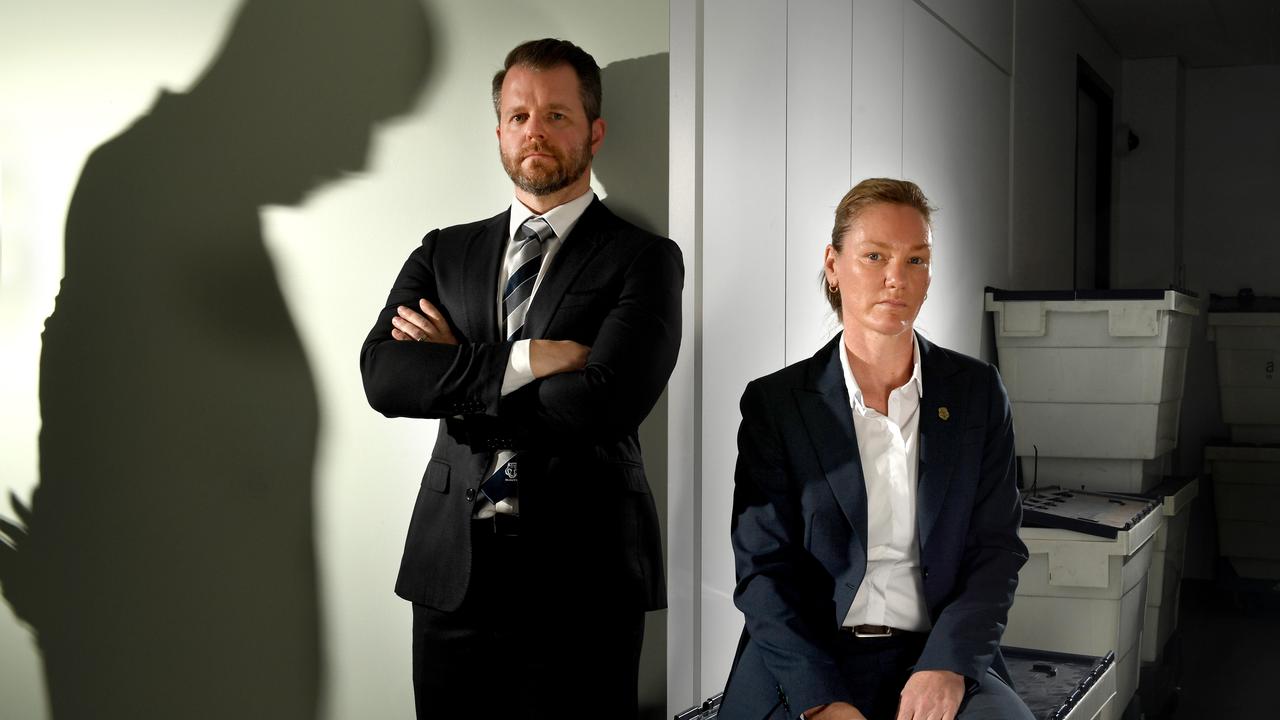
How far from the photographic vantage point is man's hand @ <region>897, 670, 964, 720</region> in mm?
1713

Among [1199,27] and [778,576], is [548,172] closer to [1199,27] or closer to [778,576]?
[778,576]

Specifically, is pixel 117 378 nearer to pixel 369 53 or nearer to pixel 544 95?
pixel 369 53

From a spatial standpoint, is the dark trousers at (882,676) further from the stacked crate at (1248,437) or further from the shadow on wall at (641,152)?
the stacked crate at (1248,437)

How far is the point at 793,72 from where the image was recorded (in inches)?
106

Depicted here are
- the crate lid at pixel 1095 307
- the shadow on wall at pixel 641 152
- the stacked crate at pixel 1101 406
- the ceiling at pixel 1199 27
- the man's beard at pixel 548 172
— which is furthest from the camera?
the ceiling at pixel 1199 27

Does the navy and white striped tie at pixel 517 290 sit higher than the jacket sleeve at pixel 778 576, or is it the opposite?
the navy and white striped tie at pixel 517 290

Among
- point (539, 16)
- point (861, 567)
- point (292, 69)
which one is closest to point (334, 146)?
point (292, 69)

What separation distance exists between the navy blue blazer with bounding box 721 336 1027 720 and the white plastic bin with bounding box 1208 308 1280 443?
2.88 m

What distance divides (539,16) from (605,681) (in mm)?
1265

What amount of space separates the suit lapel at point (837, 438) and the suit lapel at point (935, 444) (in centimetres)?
10


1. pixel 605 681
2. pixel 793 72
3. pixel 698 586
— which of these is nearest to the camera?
pixel 605 681

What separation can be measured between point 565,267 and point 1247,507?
3513 millimetres

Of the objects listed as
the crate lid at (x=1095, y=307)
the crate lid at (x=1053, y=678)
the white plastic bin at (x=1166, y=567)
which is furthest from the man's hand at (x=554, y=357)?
the white plastic bin at (x=1166, y=567)

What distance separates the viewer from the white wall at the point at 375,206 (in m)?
2.12
